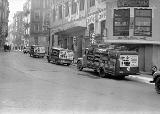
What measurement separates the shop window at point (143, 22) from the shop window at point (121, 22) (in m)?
0.83

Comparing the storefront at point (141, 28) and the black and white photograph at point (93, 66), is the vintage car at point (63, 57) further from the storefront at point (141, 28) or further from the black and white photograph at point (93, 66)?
the storefront at point (141, 28)

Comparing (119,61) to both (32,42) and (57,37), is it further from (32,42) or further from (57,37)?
(32,42)

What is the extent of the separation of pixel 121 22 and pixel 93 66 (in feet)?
27.0

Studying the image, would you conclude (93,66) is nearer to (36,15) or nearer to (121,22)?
(121,22)

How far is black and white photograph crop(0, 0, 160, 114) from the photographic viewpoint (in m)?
10.4

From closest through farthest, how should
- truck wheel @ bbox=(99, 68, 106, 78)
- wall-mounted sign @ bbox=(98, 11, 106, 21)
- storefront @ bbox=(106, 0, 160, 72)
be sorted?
1. truck wheel @ bbox=(99, 68, 106, 78)
2. storefront @ bbox=(106, 0, 160, 72)
3. wall-mounted sign @ bbox=(98, 11, 106, 21)

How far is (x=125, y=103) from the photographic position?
10750 mm

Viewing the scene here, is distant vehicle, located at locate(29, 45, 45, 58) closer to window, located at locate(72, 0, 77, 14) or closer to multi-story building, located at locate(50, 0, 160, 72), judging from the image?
window, located at locate(72, 0, 77, 14)

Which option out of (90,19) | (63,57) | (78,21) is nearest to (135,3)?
(63,57)

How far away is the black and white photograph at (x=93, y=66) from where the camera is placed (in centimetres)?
1039

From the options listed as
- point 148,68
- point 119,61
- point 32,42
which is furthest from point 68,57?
point 32,42

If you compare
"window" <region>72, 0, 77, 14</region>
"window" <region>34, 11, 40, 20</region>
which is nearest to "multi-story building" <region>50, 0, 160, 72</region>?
"window" <region>72, 0, 77, 14</region>

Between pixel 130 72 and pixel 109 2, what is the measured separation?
475 inches

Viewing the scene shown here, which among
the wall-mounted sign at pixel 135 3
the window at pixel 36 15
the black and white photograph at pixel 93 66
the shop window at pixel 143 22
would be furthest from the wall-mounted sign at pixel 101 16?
the window at pixel 36 15
